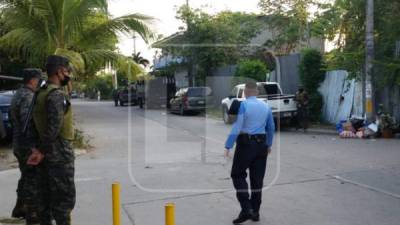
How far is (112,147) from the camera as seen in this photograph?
553 inches

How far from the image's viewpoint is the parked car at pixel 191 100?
26.7m

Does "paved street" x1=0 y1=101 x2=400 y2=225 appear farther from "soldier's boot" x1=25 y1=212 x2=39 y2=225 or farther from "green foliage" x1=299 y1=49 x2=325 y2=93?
"green foliage" x1=299 y1=49 x2=325 y2=93

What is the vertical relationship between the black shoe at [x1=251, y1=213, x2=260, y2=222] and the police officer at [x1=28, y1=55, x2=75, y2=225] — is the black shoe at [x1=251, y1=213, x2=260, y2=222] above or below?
below

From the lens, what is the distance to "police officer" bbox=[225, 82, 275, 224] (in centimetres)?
605

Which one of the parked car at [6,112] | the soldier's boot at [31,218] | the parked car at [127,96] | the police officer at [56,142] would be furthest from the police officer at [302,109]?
the parked car at [127,96]

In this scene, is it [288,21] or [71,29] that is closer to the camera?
[71,29]

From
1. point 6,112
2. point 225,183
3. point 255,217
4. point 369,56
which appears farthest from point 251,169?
point 369,56

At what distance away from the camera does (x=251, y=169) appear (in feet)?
20.3

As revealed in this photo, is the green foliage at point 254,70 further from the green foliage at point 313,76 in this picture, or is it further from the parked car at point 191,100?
the green foliage at point 313,76

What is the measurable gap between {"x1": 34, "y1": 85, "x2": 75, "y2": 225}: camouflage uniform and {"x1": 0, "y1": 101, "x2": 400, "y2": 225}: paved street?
1286 mm

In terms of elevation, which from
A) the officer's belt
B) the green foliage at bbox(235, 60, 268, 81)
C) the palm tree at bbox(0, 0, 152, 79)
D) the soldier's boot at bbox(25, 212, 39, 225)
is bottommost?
the soldier's boot at bbox(25, 212, 39, 225)

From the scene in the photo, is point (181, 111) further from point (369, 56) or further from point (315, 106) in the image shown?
point (369, 56)

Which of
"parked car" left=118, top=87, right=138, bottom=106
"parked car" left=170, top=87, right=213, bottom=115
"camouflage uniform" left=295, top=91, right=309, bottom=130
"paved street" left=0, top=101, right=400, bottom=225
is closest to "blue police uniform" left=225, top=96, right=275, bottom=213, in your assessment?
"paved street" left=0, top=101, right=400, bottom=225

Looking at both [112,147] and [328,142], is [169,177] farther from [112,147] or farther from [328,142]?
[328,142]
